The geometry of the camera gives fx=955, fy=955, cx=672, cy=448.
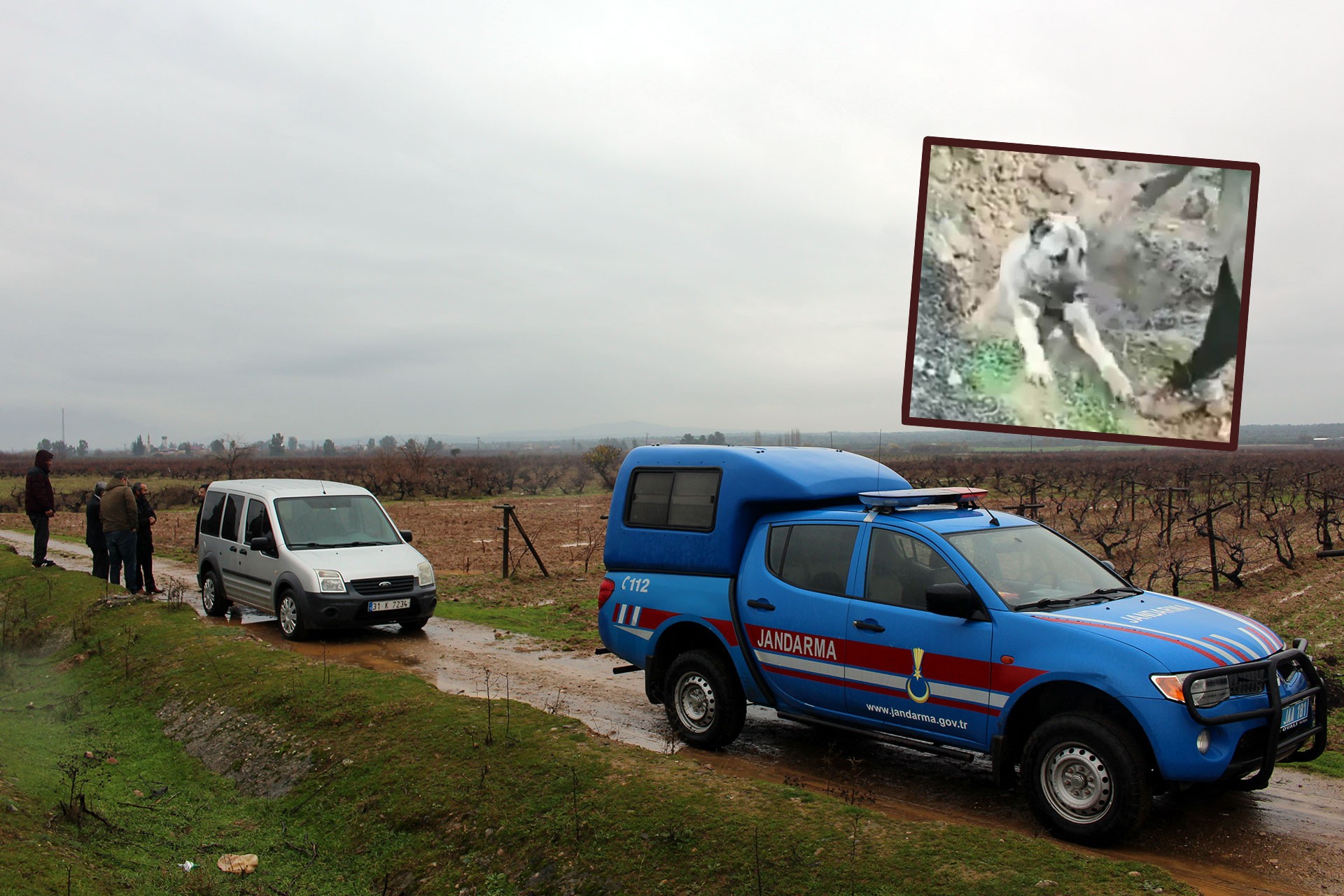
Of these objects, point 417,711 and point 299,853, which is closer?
point 299,853

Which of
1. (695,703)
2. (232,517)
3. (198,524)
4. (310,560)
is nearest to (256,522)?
(232,517)

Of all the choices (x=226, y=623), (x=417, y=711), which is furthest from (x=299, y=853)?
(x=226, y=623)

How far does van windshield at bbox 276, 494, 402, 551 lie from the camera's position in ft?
43.1

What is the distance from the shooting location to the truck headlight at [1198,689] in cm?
530

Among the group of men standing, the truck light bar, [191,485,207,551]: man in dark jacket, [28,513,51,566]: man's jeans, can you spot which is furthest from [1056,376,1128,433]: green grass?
[28,513,51,566]: man's jeans

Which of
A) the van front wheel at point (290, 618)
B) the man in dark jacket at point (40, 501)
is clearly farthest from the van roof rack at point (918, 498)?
the man in dark jacket at point (40, 501)

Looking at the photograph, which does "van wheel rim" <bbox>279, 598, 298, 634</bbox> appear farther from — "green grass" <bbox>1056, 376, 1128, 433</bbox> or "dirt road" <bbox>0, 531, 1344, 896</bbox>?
"green grass" <bbox>1056, 376, 1128, 433</bbox>

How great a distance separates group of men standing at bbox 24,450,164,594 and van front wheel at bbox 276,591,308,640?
451cm

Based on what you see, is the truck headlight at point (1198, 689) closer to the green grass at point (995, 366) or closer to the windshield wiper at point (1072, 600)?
the windshield wiper at point (1072, 600)

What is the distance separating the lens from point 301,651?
11727 mm

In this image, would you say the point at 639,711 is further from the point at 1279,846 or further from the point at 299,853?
the point at 1279,846

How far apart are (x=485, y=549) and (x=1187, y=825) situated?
23179 mm

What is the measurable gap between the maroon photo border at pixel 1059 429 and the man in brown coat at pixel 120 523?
14.8 m

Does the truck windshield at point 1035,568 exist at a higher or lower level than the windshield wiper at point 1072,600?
higher
